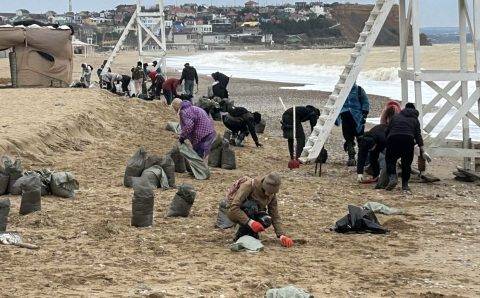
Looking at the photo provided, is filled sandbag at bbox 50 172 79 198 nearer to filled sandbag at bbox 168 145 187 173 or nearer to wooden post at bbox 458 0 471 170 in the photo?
filled sandbag at bbox 168 145 187 173

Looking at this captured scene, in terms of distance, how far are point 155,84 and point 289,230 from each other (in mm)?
19547

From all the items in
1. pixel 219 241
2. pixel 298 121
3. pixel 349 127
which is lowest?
pixel 219 241

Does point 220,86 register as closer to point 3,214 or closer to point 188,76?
point 188,76

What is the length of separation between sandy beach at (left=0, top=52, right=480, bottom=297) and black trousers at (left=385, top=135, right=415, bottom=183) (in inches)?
13.6

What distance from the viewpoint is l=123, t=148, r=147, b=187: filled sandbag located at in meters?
12.1

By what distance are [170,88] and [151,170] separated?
1442 centimetres

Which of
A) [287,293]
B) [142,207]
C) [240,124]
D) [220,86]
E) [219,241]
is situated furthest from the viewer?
[220,86]

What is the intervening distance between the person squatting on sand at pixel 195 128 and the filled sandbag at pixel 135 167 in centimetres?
155

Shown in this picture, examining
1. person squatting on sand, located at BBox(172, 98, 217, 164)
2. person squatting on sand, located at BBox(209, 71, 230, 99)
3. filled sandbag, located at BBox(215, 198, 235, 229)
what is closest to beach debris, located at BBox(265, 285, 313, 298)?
filled sandbag, located at BBox(215, 198, 235, 229)

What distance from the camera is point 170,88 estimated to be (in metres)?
26.3

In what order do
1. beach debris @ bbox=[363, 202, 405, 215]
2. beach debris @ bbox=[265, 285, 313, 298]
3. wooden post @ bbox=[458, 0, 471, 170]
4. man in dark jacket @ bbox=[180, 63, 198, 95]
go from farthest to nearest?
man in dark jacket @ bbox=[180, 63, 198, 95]
wooden post @ bbox=[458, 0, 471, 170]
beach debris @ bbox=[363, 202, 405, 215]
beach debris @ bbox=[265, 285, 313, 298]

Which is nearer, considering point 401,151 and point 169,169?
point 169,169

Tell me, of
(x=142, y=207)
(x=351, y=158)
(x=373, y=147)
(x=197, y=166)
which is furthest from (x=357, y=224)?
(x=351, y=158)

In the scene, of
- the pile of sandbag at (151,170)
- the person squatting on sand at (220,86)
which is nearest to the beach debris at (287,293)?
the pile of sandbag at (151,170)
